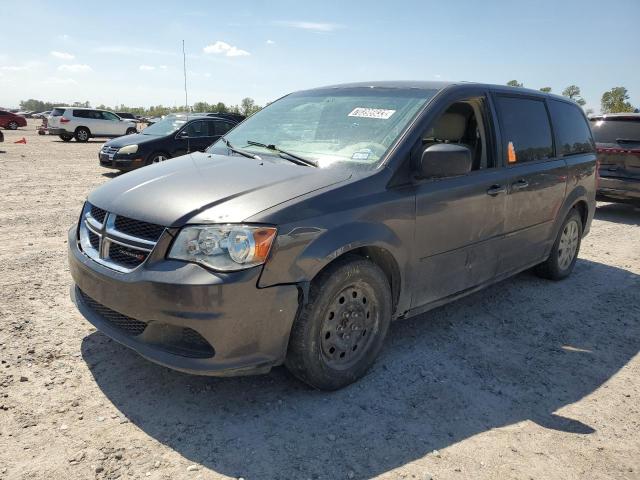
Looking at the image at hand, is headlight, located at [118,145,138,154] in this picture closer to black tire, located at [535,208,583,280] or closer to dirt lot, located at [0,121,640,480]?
dirt lot, located at [0,121,640,480]

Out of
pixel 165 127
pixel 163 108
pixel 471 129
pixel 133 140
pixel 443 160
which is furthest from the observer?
pixel 163 108

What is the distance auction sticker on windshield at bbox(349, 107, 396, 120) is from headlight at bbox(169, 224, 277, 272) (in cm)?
141

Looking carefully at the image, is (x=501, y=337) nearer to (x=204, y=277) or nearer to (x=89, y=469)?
(x=204, y=277)

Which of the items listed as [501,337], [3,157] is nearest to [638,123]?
[501,337]

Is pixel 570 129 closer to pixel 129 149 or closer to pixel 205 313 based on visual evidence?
pixel 205 313

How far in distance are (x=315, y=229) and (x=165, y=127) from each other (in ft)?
35.9

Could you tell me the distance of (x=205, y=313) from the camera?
251 centimetres

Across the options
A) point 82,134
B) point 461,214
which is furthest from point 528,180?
point 82,134

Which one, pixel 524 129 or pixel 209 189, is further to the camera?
pixel 524 129

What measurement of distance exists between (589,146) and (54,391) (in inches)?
220

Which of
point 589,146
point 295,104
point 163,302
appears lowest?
point 163,302

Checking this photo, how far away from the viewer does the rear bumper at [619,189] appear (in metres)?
8.62

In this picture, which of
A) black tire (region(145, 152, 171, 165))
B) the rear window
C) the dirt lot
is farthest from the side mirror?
black tire (region(145, 152, 171, 165))

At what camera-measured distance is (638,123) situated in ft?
28.8
